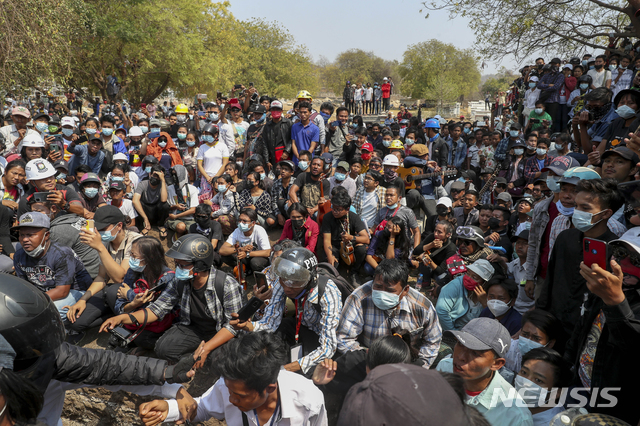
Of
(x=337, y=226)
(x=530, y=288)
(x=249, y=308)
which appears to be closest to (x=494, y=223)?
(x=530, y=288)

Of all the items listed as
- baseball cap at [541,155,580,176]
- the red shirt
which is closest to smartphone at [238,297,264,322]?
baseball cap at [541,155,580,176]

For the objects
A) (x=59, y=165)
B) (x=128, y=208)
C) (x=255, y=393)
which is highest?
(x=59, y=165)

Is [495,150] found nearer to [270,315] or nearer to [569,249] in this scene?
[569,249]

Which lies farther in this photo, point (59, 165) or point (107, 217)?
point (59, 165)

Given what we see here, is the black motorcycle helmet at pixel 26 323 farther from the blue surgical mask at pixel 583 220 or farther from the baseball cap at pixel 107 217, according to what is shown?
the blue surgical mask at pixel 583 220

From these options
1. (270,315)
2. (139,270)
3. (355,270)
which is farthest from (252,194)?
(270,315)

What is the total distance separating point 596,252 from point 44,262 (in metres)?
4.82

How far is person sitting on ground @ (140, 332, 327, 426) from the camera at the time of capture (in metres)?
2.34

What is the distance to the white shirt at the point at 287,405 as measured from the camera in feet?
Answer: 8.05

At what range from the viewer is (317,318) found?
378 cm

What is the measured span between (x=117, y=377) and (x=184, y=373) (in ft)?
1.60

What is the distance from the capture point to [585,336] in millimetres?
2822

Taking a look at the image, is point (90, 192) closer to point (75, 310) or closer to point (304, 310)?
point (75, 310)

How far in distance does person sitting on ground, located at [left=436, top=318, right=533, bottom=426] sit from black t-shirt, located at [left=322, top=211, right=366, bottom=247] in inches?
118
